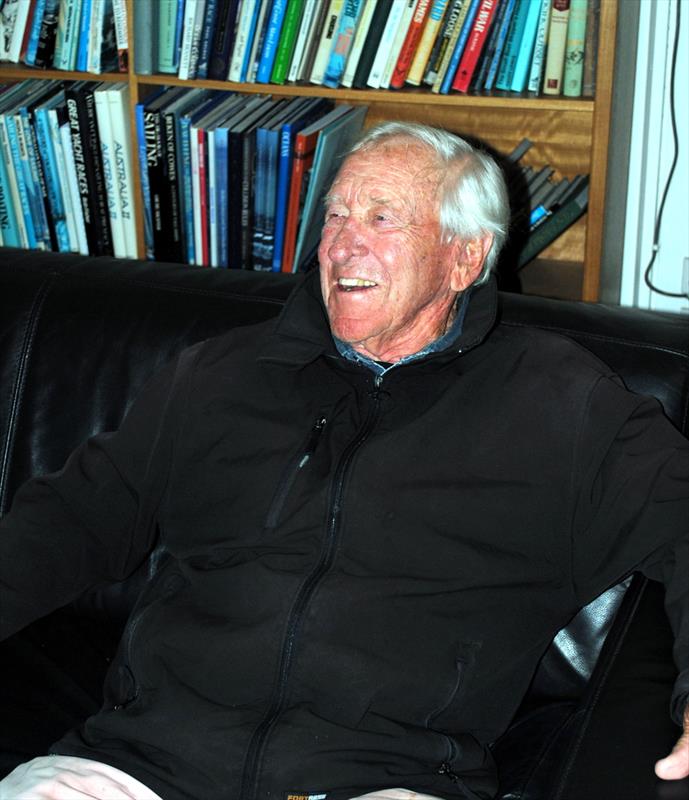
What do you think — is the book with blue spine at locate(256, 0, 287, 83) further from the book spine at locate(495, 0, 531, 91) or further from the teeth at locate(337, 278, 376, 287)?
the teeth at locate(337, 278, 376, 287)

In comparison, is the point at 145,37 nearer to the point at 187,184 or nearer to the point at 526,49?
the point at 187,184

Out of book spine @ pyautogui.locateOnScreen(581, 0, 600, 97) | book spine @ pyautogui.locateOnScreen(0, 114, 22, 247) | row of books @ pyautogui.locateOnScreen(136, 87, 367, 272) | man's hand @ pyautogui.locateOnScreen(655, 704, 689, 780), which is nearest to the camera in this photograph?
man's hand @ pyautogui.locateOnScreen(655, 704, 689, 780)

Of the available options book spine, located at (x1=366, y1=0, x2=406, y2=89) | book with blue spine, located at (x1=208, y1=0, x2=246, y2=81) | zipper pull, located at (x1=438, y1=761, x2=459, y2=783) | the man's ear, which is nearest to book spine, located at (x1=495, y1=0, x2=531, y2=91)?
book spine, located at (x1=366, y1=0, x2=406, y2=89)

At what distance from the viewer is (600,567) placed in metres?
1.33

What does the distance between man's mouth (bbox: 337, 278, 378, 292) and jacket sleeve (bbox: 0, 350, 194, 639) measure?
0.87 feet

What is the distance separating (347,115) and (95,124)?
56 centimetres

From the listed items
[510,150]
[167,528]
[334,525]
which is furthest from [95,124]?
[334,525]

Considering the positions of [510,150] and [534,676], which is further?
[510,150]

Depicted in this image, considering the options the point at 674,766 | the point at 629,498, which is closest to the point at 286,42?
the point at 629,498

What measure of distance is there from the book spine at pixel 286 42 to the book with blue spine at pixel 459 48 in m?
0.33

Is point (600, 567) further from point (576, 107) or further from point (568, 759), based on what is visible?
point (576, 107)

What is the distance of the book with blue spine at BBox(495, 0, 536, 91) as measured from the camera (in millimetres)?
2131

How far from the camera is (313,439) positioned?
4.56 feet

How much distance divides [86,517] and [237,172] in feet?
3.67
